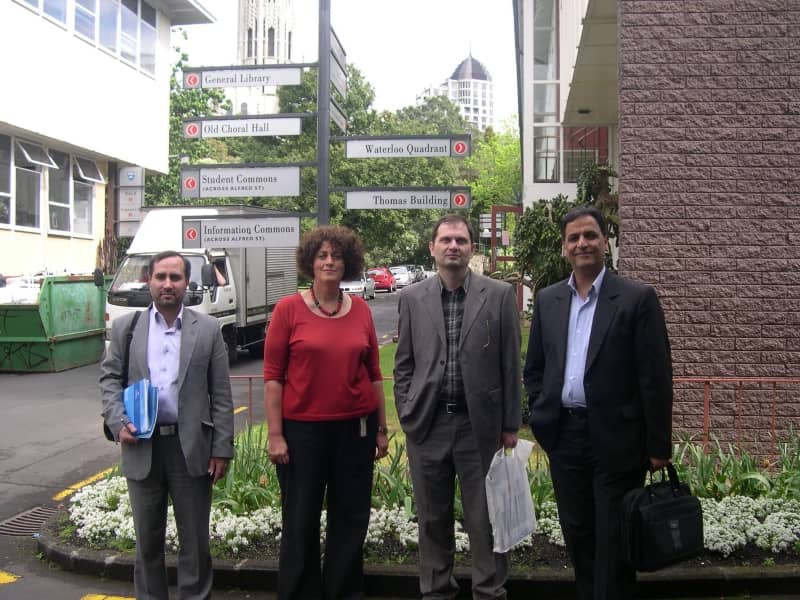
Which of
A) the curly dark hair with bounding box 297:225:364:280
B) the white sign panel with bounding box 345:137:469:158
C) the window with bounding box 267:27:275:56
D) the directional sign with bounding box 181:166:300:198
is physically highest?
the window with bounding box 267:27:275:56

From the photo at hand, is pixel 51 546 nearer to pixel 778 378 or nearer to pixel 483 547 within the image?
pixel 483 547

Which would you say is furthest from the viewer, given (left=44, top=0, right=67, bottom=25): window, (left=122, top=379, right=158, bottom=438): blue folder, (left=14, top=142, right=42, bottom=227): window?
(left=14, top=142, right=42, bottom=227): window

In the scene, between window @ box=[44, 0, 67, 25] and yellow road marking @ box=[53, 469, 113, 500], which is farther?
window @ box=[44, 0, 67, 25]

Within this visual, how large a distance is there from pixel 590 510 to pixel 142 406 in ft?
7.06

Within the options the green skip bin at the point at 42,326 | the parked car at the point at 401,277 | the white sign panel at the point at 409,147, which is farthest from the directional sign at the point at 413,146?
the parked car at the point at 401,277

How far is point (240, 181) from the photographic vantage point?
289 inches

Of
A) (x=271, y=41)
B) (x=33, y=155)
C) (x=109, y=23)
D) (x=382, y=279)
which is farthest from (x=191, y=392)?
(x=271, y=41)

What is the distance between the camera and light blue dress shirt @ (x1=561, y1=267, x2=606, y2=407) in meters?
3.96

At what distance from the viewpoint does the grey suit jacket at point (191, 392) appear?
4.17m

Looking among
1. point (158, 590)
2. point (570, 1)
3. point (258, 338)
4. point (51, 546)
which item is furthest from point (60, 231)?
point (158, 590)

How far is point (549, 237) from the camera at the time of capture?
417 inches

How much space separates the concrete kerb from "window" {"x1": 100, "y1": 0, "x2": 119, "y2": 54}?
72.9ft

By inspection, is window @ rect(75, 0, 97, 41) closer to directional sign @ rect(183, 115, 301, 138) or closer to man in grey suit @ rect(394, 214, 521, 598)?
directional sign @ rect(183, 115, 301, 138)

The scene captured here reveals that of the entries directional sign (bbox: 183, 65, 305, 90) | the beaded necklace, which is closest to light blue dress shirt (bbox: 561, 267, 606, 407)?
the beaded necklace
